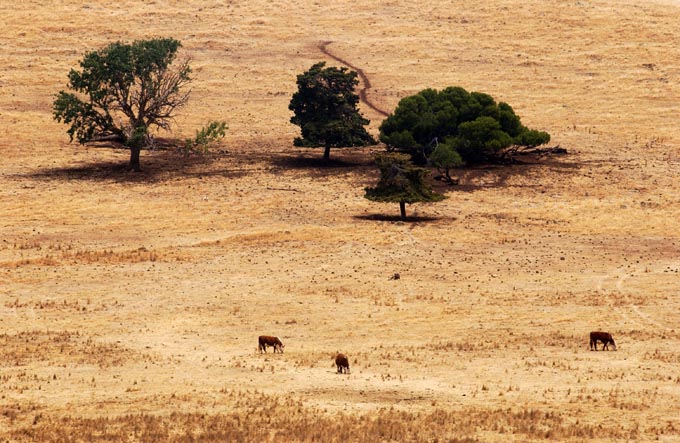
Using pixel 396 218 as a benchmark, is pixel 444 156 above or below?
above

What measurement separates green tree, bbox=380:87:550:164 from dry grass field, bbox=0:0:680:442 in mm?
2660

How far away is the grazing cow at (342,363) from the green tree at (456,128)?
150ft

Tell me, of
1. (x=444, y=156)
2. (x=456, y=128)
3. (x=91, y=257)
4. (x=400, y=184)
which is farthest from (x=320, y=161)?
(x=91, y=257)

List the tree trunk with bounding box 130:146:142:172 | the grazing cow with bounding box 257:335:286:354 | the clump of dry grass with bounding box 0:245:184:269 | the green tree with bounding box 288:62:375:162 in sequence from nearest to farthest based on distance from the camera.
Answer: the grazing cow with bounding box 257:335:286:354
the clump of dry grass with bounding box 0:245:184:269
the green tree with bounding box 288:62:375:162
the tree trunk with bounding box 130:146:142:172

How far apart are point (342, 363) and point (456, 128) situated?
51214 millimetres

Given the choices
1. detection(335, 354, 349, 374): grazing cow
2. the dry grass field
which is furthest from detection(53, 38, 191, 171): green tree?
detection(335, 354, 349, 374): grazing cow

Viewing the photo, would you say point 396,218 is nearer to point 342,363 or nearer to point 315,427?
point 342,363

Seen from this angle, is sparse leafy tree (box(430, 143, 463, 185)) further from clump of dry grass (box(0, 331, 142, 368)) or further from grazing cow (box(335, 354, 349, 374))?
grazing cow (box(335, 354, 349, 374))

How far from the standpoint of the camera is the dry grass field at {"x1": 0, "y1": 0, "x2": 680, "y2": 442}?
3572 centimetres

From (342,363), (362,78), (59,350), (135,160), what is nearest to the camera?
(342,363)

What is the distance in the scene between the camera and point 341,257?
62906 millimetres

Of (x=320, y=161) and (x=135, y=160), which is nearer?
(x=135, y=160)

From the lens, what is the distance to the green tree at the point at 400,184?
71.7 metres

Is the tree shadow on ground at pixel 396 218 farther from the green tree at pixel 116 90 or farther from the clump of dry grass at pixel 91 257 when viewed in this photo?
the green tree at pixel 116 90
